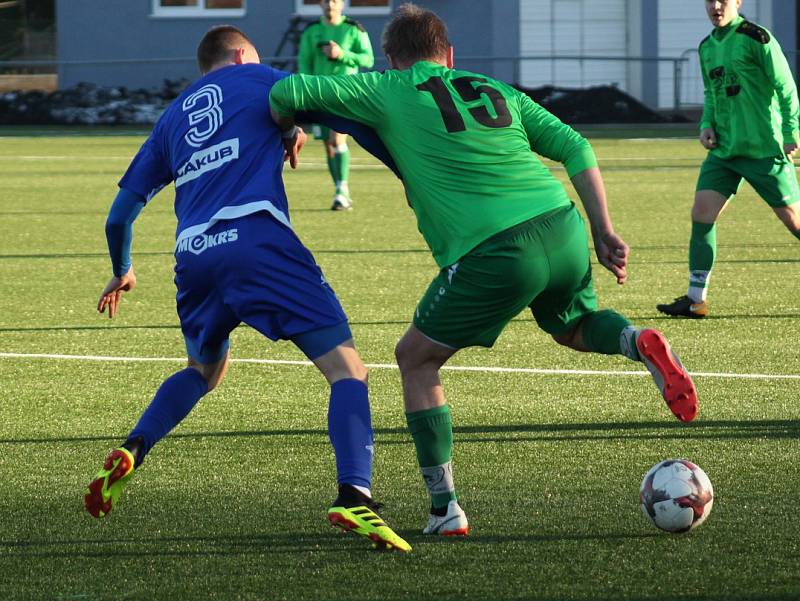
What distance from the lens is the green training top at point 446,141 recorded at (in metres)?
4.52

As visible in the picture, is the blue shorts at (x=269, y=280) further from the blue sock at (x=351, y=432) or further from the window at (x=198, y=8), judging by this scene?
the window at (x=198, y=8)

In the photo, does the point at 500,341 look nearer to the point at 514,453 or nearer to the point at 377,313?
the point at 377,313

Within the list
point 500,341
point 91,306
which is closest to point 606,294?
point 500,341

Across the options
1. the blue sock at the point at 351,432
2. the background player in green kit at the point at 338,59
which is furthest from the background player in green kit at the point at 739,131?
the background player in green kit at the point at 338,59

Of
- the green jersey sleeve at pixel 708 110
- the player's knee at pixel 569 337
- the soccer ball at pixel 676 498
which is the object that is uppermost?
the green jersey sleeve at pixel 708 110

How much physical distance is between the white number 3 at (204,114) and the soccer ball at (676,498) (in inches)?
71.4

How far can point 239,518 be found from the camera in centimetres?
481

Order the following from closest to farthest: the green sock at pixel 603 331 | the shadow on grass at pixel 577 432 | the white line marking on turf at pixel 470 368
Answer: the green sock at pixel 603 331, the shadow on grass at pixel 577 432, the white line marking on turf at pixel 470 368

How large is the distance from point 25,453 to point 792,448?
3.03m

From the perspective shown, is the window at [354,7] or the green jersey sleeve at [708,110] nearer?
the green jersey sleeve at [708,110]

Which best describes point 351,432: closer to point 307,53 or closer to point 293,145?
point 293,145

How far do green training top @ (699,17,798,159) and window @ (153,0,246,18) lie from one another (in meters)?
28.6

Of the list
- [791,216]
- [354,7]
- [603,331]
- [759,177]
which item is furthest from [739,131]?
[354,7]

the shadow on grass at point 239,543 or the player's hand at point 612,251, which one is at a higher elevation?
the player's hand at point 612,251
